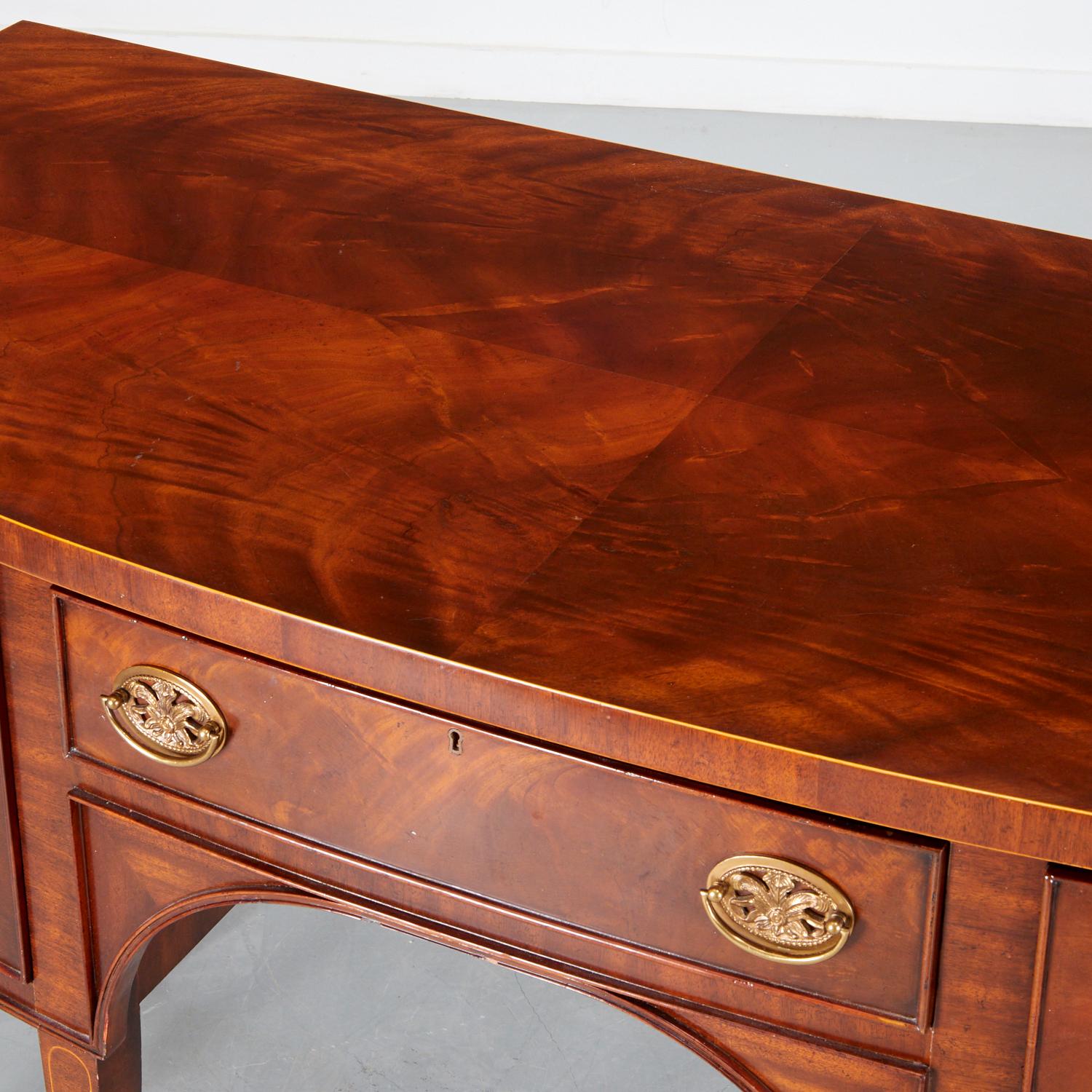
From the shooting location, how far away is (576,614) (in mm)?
800

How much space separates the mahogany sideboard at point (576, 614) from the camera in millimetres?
752

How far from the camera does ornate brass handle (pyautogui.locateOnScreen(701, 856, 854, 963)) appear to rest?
77 cm

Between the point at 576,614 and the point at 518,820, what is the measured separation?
113mm

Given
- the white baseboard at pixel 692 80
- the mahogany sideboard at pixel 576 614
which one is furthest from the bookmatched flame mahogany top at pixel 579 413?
the white baseboard at pixel 692 80

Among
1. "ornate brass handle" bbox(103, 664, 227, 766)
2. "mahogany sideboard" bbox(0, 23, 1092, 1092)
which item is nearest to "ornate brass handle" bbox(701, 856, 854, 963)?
"mahogany sideboard" bbox(0, 23, 1092, 1092)

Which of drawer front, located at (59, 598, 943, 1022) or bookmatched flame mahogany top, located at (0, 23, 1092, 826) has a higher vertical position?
bookmatched flame mahogany top, located at (0, 23, 1092, 826)

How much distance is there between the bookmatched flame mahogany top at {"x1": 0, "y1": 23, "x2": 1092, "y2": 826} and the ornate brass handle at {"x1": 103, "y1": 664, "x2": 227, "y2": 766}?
93mm

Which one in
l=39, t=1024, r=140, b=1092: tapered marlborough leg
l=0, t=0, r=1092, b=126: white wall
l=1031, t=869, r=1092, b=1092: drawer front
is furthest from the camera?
l=0, t=0, r=1092, b=126: white wall

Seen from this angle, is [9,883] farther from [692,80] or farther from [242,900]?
[692,80]

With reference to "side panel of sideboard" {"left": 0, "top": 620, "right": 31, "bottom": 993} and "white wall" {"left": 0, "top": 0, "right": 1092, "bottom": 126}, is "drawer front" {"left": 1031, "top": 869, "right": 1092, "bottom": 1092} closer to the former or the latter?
"side panel of sideboard" {"left": 0, "top": 620, "right": 31, "bottom": 993}

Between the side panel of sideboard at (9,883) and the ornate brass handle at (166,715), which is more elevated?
the ornate brass handle at (166,715)

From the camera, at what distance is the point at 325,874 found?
0.91 meters

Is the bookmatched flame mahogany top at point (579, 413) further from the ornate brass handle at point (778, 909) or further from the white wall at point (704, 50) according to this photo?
the white wall at point (704, 50)

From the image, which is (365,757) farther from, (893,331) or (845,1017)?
(893,331)
